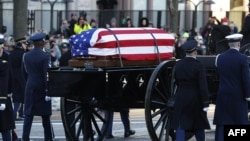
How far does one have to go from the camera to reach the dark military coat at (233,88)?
43.8 ft

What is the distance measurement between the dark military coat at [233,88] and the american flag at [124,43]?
1681 millimetres

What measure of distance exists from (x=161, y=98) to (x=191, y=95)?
4.01 feet

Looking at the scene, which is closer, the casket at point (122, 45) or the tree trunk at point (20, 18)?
the casket at point (122, 45)

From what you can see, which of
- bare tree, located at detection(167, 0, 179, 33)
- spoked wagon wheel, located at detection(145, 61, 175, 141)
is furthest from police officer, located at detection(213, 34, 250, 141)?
bare tree, located at detection(167, 0, 179, 33)

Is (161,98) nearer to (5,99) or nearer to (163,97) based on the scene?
(163,97)

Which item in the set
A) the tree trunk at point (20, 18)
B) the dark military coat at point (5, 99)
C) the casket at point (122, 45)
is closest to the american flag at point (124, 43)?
the casket at point (122, 45)

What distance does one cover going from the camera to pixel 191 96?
44.4ft

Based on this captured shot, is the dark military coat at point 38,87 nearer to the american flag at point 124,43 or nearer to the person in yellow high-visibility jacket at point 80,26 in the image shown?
the american flag at point 124,43

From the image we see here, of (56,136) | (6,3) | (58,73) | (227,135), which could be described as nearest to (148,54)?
(58,73)

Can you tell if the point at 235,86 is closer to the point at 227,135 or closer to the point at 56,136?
the point at 227,135

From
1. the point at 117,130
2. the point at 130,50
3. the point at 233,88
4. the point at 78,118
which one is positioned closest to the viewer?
the point at 233,88

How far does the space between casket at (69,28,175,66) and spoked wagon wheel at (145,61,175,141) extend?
526 mm

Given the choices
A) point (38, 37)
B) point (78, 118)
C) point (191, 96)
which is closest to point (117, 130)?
point (78, 118)

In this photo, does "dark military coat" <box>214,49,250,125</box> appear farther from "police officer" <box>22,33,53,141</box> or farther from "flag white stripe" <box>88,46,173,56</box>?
"police officer" <box>22,33,53,141</box>
